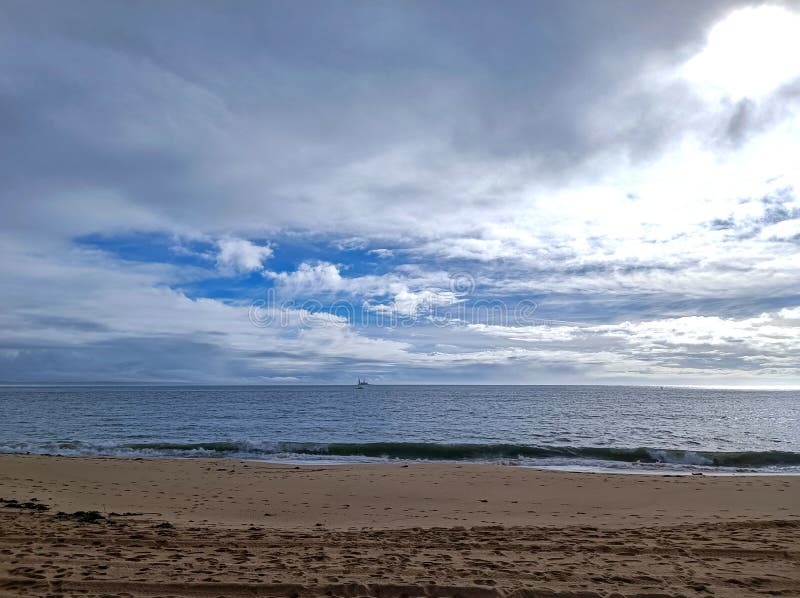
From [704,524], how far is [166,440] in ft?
97.7

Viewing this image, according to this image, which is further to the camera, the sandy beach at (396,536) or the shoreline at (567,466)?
the shoreline at (567,466)

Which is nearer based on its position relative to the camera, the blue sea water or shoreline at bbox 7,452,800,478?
shoreline at bbox 7,452,800,478

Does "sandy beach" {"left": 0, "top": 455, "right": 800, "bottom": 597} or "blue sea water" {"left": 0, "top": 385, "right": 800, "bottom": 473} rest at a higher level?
"sandy beach" {"left": 0, "top": 455, "right": 800, "bottom": 597}

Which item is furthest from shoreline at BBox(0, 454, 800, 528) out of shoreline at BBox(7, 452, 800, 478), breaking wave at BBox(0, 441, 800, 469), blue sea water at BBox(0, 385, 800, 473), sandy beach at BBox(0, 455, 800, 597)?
breaking wave at BBox(0, 441, 800, 469)

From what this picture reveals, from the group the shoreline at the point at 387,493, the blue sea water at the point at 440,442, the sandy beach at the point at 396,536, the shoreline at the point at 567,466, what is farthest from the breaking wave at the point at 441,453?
the sandy beach at the point at 396,536

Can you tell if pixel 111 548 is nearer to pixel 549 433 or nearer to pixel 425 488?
pixel 425 488

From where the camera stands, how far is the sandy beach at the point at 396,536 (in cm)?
648

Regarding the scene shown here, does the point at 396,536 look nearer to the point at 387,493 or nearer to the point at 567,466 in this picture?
the point at 387,493

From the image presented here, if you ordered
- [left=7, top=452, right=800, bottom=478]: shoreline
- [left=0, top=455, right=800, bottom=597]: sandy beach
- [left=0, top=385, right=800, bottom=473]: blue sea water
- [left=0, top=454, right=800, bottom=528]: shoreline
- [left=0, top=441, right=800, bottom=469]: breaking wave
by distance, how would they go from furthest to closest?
1. [left=0, top=385, right=800, bottom=473]: blue sea water
2. [left=0, top=441, right=800, bottom=469]: breaking wave
3. [left=7, top=452, right=800, bottom=478]: shoreline
4. [left=0, top=454, right=800, bottom=528]: shoreline
5. [left=0, top=455, right=800, bottom=597]: sandy beach

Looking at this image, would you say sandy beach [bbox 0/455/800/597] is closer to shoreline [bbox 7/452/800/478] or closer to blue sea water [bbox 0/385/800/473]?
shoreline [bbox 7/452/800/478]

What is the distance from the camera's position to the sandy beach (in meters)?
6.48

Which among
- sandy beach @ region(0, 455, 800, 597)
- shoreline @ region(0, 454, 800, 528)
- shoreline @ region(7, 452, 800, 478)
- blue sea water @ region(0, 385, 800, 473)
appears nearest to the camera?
A: sandy beach @ region(0, 455, 800, 597)

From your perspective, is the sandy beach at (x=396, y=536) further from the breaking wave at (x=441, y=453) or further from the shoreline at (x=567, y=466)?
the breaking wave at (x=441, y=453)

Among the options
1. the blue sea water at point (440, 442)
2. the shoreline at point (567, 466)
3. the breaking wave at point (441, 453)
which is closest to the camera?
the shoreline at point (567, 466)
